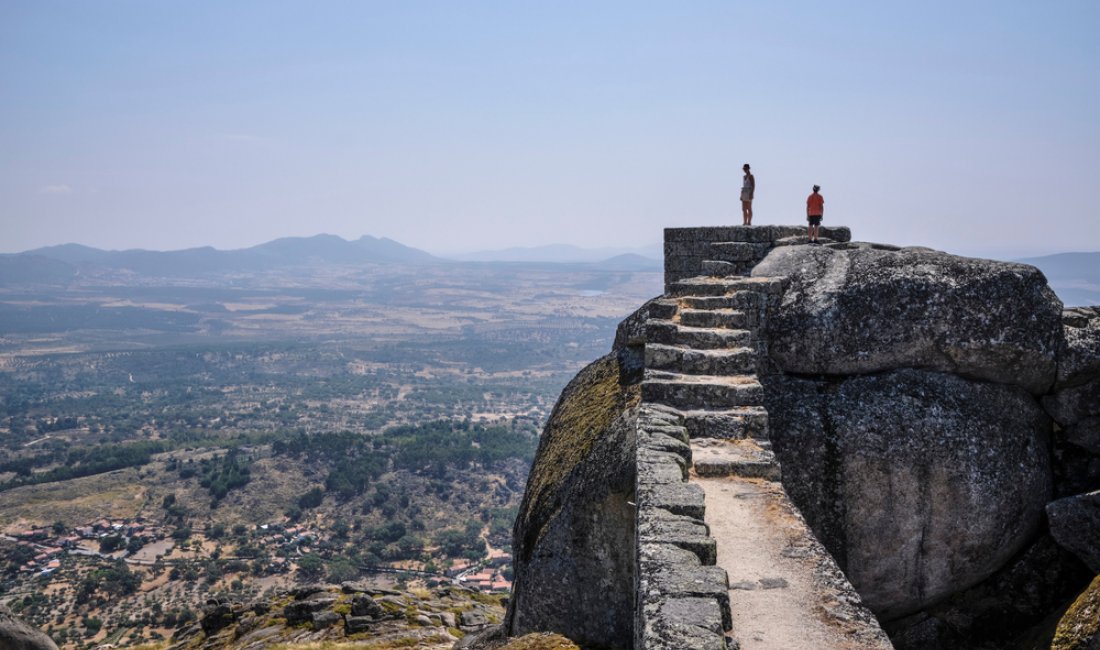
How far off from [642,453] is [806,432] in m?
3.57

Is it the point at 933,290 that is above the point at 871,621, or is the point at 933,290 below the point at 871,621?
above

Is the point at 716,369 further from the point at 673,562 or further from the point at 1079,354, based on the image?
the point at 1079,354

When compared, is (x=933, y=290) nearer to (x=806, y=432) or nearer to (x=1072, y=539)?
(x=806, y=432)

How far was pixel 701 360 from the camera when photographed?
535 inches

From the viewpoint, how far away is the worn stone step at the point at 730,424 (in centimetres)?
1217

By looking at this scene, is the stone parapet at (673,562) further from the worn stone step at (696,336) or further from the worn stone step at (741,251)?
the worn stone step at (741,251)

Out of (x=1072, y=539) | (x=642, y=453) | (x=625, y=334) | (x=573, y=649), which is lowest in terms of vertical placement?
(x=573, y=649)

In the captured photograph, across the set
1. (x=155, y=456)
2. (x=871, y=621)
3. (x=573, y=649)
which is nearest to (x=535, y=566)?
(x=573, y=649)

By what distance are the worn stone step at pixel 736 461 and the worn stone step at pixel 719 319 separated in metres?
3.00

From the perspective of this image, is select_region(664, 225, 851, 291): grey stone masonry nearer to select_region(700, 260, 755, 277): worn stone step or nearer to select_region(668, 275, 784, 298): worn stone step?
select_region(700, 260, 755, 277): worn stone step

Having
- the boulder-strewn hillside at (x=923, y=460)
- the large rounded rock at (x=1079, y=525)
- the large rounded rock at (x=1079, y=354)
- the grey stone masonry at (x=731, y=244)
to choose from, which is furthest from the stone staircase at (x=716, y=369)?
the large rounded rock at (x=1079, y=525)

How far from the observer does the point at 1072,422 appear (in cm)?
1361

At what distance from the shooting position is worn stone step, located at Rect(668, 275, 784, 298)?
1473cm

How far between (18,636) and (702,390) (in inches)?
895
